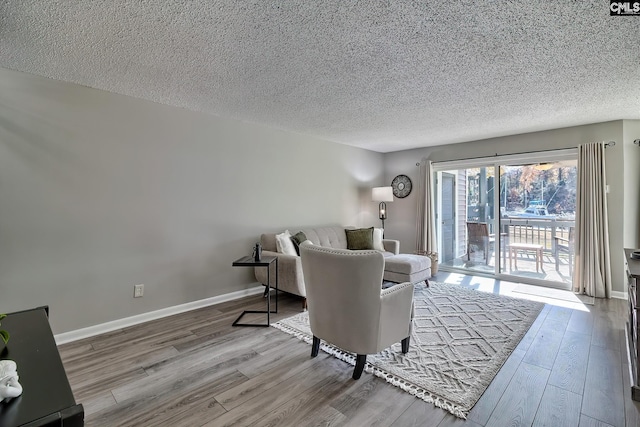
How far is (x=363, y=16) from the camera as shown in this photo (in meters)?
1.70

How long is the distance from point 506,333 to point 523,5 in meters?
2.67

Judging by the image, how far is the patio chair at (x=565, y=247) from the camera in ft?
13.8

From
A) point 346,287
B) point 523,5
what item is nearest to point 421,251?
point 346,287

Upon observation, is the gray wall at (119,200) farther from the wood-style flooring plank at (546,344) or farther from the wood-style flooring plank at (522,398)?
the wood-style flooring plank at (546,344)

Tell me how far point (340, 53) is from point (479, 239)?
437 centimetres

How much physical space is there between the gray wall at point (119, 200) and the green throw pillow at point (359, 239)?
1.19 m

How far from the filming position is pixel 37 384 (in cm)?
94

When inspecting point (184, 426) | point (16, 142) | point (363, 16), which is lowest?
point (184, 426)

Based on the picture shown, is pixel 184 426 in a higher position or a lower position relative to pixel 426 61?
lower

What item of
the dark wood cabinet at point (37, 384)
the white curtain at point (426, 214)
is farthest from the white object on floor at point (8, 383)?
the white curtain at point (426, 214)

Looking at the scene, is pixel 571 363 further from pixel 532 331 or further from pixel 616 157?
pixel 616 157

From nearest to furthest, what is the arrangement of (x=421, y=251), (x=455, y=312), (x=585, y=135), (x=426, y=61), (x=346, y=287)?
(x=346, y=287) → (x=426, y=61) → (x=455, y=312) → (x=585, y=135) → (x=421, y=251)

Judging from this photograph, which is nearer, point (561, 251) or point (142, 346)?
point (142, 346)

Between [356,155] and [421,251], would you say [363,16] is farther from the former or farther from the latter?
[421,251]
